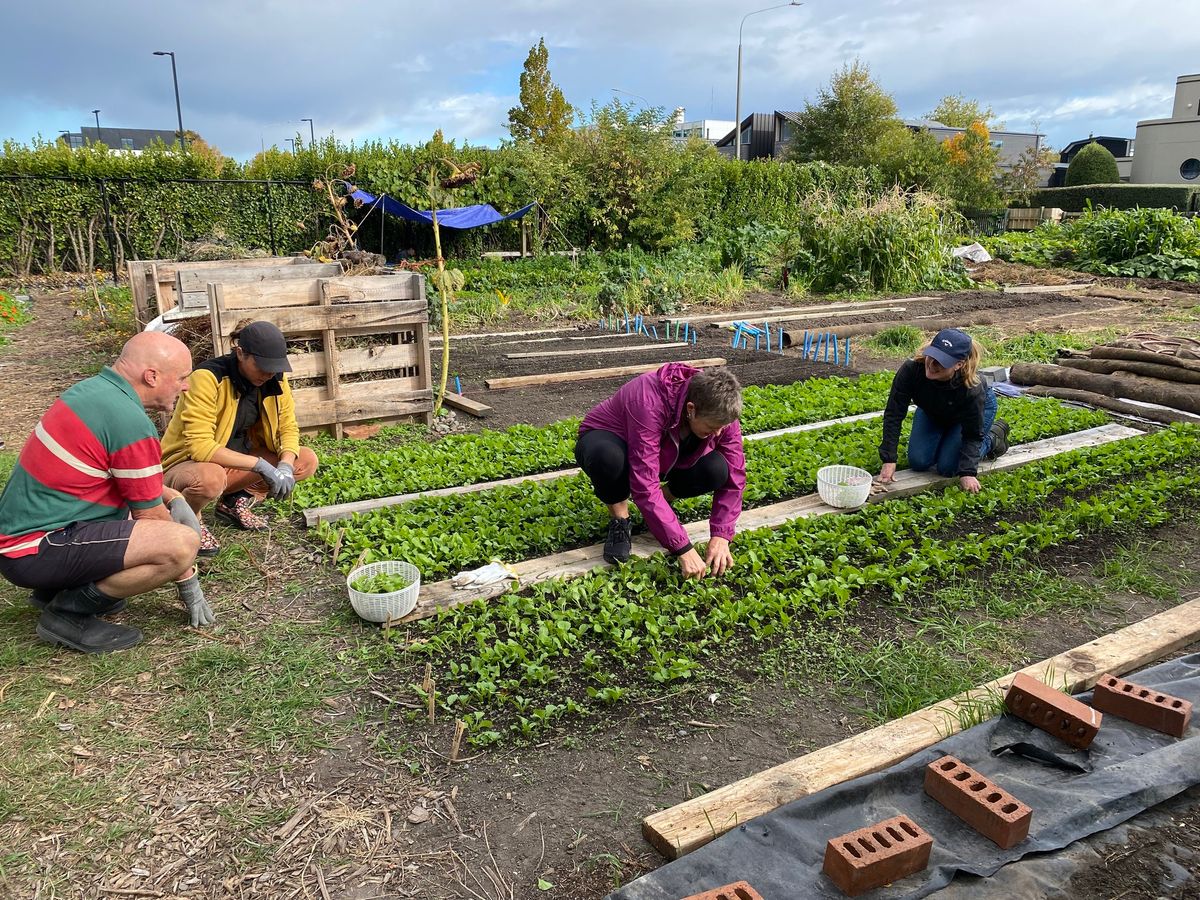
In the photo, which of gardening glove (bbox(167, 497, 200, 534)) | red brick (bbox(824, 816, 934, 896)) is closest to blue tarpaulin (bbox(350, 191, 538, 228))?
gardening glove (bbox(167, 497, 200, 534))

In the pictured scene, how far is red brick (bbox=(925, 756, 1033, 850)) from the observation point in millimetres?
2299

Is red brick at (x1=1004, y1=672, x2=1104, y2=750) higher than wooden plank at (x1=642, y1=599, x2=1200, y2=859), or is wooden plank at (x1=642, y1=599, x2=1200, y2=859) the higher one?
red brick at (x1=1004, y1=672, x2=1104, y2=750)

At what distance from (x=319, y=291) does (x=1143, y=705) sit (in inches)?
229

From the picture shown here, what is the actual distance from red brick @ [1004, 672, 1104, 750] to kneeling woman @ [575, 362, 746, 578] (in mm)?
1482

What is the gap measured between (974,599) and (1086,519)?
1.42m

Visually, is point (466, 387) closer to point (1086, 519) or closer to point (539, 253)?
point (1086, 519)

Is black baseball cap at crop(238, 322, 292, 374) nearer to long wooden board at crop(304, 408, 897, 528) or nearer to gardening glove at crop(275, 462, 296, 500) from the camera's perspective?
gardening glove at crop(275, 462, 296, 500)

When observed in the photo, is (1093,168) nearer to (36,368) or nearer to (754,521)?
(754,521)

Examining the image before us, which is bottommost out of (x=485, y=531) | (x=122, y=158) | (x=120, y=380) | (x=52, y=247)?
(x=485, y=531)

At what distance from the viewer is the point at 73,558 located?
3.30m

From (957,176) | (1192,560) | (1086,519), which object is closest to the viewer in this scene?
(1192,560)

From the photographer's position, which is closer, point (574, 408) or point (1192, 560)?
point (1192, 560)

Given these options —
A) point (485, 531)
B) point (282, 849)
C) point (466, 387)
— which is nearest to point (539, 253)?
point (466, 387)

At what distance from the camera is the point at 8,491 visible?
331 cm
